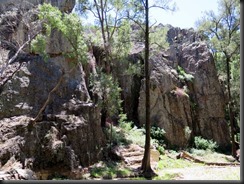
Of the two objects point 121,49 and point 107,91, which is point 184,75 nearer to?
point 121,49

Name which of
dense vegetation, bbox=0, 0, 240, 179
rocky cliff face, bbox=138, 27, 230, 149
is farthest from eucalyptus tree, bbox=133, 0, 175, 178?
rocky cliff face, bbox=138, 27, 230, 149

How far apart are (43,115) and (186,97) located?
1206cm

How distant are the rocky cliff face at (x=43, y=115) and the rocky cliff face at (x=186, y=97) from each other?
6995 mm

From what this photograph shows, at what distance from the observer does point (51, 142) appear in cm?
1280

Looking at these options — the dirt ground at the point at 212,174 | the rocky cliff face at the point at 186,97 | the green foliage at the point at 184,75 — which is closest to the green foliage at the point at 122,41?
the rocky cliff face at the point at 186,97

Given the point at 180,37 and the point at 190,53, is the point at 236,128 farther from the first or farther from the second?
the point at 180,37

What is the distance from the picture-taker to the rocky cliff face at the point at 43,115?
41.0ft

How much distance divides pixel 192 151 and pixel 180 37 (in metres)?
10.9

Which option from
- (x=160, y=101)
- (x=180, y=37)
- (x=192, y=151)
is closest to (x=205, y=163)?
(x=192, y=151)

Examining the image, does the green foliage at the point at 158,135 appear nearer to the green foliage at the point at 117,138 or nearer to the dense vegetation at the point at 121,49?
the dense vegetation at the point at 121,49

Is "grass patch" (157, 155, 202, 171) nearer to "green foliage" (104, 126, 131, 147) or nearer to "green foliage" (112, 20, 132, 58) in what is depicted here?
"green foliage" (104, 126, 131, 147)

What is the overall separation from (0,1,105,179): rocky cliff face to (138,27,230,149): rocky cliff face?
6995 millimetres

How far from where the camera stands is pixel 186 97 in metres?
22.4

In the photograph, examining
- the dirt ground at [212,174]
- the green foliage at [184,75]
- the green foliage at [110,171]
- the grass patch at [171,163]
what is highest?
the green foliage at [184,75]
